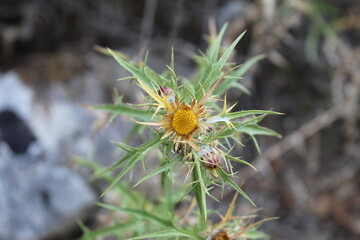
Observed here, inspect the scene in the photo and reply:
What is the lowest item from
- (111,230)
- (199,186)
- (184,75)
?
(111,230)

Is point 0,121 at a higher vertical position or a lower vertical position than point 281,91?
lower

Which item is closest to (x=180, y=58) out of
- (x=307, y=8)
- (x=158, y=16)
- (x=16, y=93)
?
(x=158, y=16)

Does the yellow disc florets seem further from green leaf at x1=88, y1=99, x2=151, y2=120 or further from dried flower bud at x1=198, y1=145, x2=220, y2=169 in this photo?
green leaf at x1=88, y1=99, x2=151, y2=120

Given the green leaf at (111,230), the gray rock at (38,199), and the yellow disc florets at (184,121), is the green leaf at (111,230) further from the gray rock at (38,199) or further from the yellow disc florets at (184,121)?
the gray rock at (38,199)

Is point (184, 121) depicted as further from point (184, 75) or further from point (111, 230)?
point (184, 75)

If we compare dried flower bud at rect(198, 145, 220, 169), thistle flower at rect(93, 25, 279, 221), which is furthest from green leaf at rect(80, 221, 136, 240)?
dried flower bud at rect(198, 145, 220, 169)

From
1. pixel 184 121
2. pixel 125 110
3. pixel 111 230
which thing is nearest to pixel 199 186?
pixel 184 121

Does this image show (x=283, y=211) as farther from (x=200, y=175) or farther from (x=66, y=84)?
(x=200, y=175)
